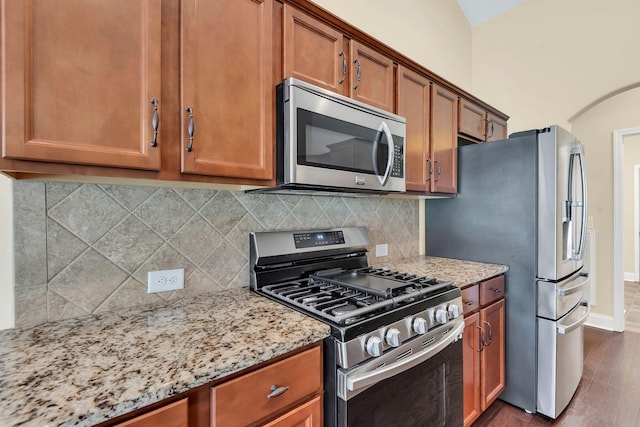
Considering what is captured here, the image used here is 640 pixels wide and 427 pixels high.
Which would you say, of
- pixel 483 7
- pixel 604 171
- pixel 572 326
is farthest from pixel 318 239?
pixel 604 171

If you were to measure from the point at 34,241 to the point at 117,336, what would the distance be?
46 centimetres

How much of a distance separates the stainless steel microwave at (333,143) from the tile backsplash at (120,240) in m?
0.38

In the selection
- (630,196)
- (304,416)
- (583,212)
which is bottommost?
(304,416)

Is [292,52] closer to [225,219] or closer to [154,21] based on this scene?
[154,21]

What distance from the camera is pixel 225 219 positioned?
1.51 metres

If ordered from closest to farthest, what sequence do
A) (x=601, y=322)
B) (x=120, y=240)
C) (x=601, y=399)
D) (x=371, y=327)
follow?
(x=371, y=327)
(x=120, y=240)
(x=601, y=399)
(x=601, y=322)

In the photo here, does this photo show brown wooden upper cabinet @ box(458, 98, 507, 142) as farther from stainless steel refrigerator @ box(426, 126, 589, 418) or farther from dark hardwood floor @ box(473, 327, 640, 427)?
dark hardwood floor @ box(473, 327, 640, 427)

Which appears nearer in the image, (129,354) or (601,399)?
(129,354)

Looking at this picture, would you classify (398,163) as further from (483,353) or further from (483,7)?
(483,7)

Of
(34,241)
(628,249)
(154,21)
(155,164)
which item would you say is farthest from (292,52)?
(628,249)

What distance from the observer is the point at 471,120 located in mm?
2455

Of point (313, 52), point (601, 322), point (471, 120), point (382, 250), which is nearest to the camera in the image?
point (313, 52)

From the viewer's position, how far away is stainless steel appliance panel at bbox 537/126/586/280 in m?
1.90

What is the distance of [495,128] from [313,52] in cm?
208
